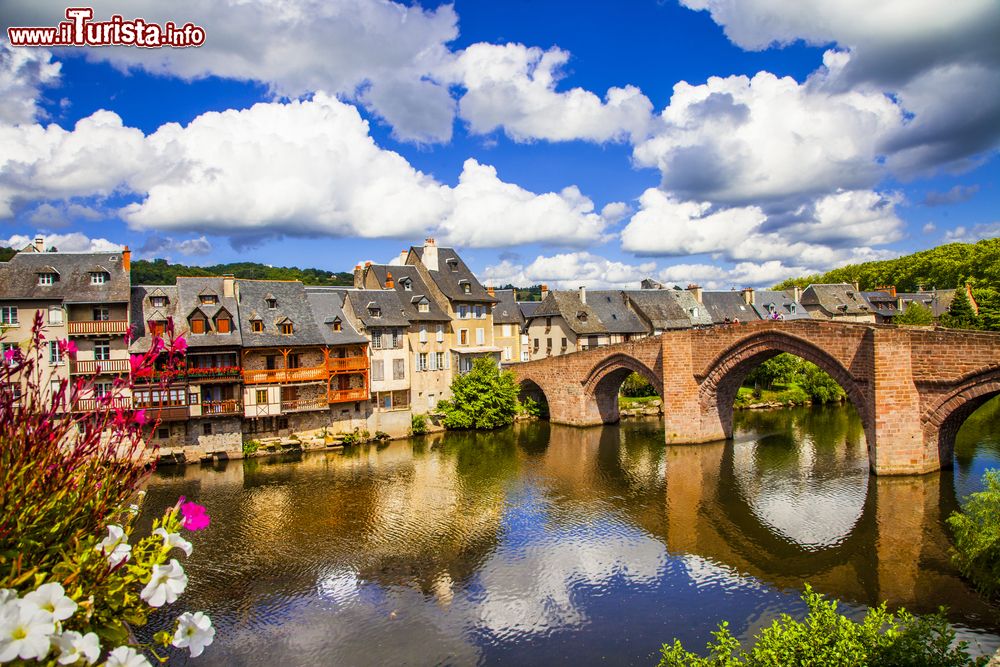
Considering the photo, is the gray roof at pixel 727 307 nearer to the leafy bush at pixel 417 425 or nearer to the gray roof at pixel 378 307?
the leafy bush at pixel 417 425

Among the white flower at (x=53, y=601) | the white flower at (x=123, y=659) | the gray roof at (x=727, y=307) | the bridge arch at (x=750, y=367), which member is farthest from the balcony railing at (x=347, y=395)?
the gray roof at (x=727, y=307)

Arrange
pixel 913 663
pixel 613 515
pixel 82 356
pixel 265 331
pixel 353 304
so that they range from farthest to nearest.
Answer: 1. pixel 353 304
2. pixel 265 331
3. pixel 82 356
4. pixel 613 515
5. pixel 913 663

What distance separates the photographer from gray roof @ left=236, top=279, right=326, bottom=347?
34094 millimetres

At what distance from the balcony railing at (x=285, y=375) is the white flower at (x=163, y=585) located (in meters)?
30.4

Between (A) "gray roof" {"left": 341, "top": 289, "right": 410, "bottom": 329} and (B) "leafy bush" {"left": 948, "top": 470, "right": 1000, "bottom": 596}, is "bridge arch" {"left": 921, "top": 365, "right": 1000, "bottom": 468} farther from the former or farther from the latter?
(A) "gray roof" {"left": 341, "top": 289, "right": 410, "bottom": 329}

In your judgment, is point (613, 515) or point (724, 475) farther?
point (724, 475)

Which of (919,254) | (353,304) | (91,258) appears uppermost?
(919,254)

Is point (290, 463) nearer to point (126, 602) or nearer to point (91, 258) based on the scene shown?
point (91, 258)

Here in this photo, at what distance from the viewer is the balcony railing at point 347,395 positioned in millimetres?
35125

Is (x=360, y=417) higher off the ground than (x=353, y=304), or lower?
lower

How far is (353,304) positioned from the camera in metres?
38.0

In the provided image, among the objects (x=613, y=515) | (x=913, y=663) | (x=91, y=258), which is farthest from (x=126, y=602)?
(x=91, y=258)

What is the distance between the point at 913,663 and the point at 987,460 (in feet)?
83.1

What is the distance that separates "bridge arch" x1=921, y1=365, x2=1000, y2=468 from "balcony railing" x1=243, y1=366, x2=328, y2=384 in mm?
28644
